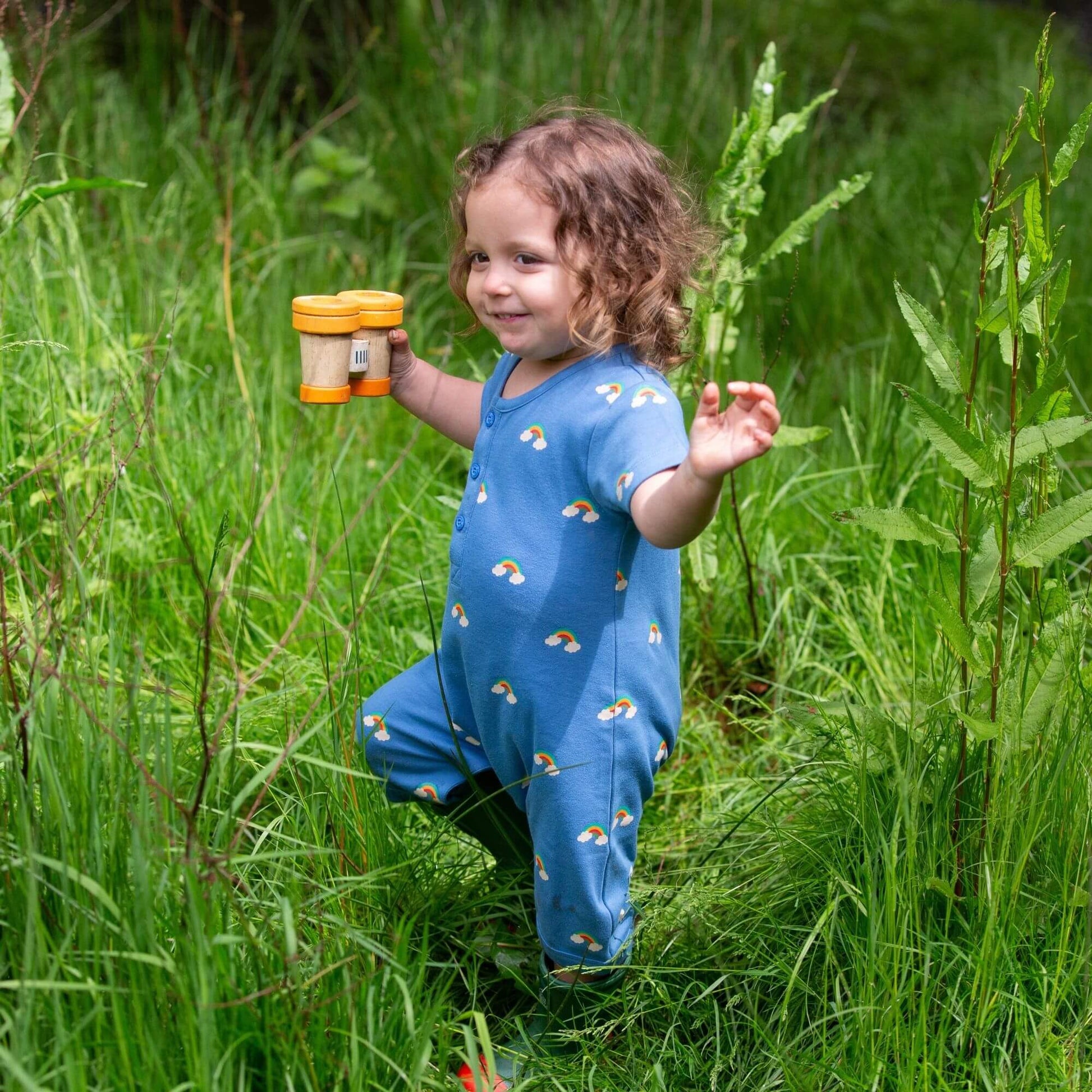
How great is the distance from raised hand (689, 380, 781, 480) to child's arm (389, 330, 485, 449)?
65 centimetres

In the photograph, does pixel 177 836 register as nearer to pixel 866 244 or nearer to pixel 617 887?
pixel 617 887

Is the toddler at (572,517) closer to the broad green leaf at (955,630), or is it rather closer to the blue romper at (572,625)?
the blue romper at (572,625)

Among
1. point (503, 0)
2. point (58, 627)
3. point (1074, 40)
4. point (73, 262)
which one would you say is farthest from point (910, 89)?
point (58, 627)

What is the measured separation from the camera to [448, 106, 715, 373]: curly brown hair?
68.9 inches

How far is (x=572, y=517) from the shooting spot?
5.76 feet

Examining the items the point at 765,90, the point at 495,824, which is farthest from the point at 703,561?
the point at 765,90

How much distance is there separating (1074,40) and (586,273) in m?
7.05

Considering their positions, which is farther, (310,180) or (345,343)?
(310,180)

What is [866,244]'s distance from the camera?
4434 millimetres

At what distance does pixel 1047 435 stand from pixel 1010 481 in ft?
0.25

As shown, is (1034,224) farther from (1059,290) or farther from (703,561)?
(703,561)

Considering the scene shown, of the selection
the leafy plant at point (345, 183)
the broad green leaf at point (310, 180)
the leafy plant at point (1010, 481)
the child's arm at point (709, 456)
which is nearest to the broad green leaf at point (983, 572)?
the leafy plant at point (1010, 481)

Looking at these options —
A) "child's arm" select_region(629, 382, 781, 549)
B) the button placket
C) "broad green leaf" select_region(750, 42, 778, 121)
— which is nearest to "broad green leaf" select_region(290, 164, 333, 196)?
"broad green leaf" select_region(750, 42, 778, 121)

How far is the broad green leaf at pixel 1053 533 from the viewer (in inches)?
66.9
